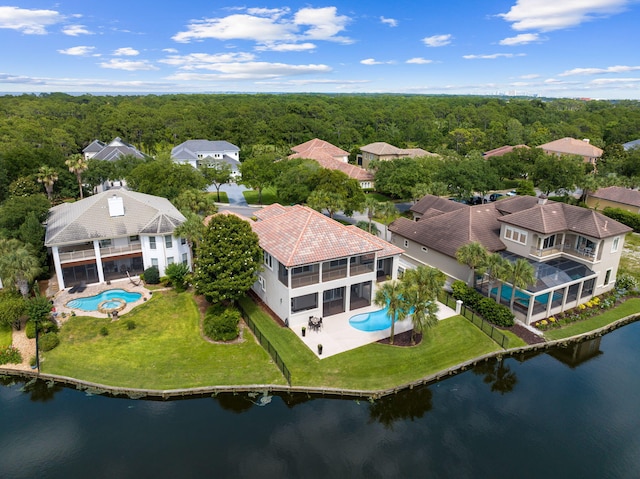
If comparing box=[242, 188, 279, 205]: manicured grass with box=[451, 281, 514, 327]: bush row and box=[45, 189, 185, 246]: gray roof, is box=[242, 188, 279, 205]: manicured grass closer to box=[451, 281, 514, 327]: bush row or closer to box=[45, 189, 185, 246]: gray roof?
box=[45, 189, 185, 246]: gray roof

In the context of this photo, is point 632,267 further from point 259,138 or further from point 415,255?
point 259,138

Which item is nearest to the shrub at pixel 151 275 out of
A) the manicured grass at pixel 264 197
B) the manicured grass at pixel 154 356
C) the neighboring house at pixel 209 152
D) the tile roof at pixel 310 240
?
the manicured grass at pixel 154 356

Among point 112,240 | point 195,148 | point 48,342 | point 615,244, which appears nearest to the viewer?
point 48,342

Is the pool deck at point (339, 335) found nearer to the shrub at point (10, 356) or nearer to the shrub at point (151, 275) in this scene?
the shrub at point (151, 275)

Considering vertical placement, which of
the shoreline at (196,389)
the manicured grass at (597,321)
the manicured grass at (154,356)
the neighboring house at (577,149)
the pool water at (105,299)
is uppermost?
the neighboring house at (577,149)

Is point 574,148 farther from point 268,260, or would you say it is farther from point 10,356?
point 10,356

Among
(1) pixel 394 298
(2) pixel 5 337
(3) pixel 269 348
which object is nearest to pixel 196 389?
(3) pixel 269 348
